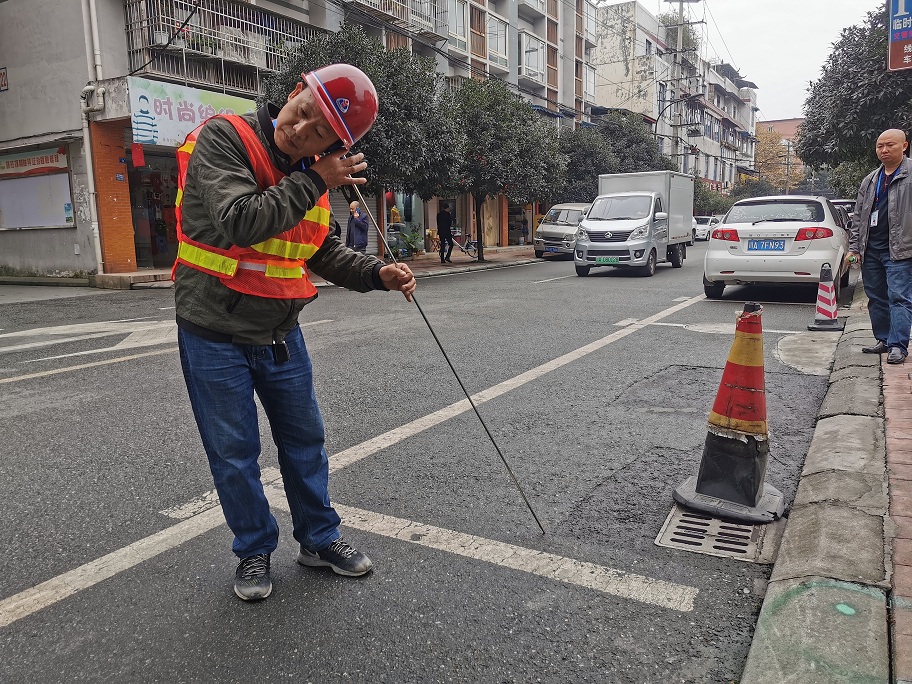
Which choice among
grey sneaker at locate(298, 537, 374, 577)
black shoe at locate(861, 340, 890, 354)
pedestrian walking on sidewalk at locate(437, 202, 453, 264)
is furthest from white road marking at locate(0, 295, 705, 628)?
pedestrian walking on sidewalk at locate(437, 202, 453, 264)

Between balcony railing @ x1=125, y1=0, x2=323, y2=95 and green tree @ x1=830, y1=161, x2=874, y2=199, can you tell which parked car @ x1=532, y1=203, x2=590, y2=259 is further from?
balcony railing @ x1=125, y1=0, x2=323, y2=95

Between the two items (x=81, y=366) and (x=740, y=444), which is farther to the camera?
(x=81, y=366)

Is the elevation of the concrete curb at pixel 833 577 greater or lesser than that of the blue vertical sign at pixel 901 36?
lesser

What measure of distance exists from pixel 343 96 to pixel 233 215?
482 mm

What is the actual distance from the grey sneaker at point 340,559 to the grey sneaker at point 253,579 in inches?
7.9

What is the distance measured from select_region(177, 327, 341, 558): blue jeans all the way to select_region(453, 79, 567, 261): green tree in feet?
66.8

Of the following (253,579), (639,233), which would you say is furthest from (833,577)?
(639,233)

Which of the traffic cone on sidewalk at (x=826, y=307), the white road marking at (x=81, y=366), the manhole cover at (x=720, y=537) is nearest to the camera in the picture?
the manhole cover at (x=720, y=537)

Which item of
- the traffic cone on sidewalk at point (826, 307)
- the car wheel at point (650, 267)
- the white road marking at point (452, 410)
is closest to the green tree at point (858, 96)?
the car wheel at point (650, 267)

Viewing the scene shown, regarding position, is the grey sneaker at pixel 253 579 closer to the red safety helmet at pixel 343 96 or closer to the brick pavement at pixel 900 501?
the red safety helmet at pixel 343 96

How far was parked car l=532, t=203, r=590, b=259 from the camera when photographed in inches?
1022

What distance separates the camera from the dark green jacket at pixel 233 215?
2.17 m

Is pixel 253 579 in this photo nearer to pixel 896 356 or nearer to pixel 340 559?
pixel 340 559

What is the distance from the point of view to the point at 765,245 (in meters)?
10.4
